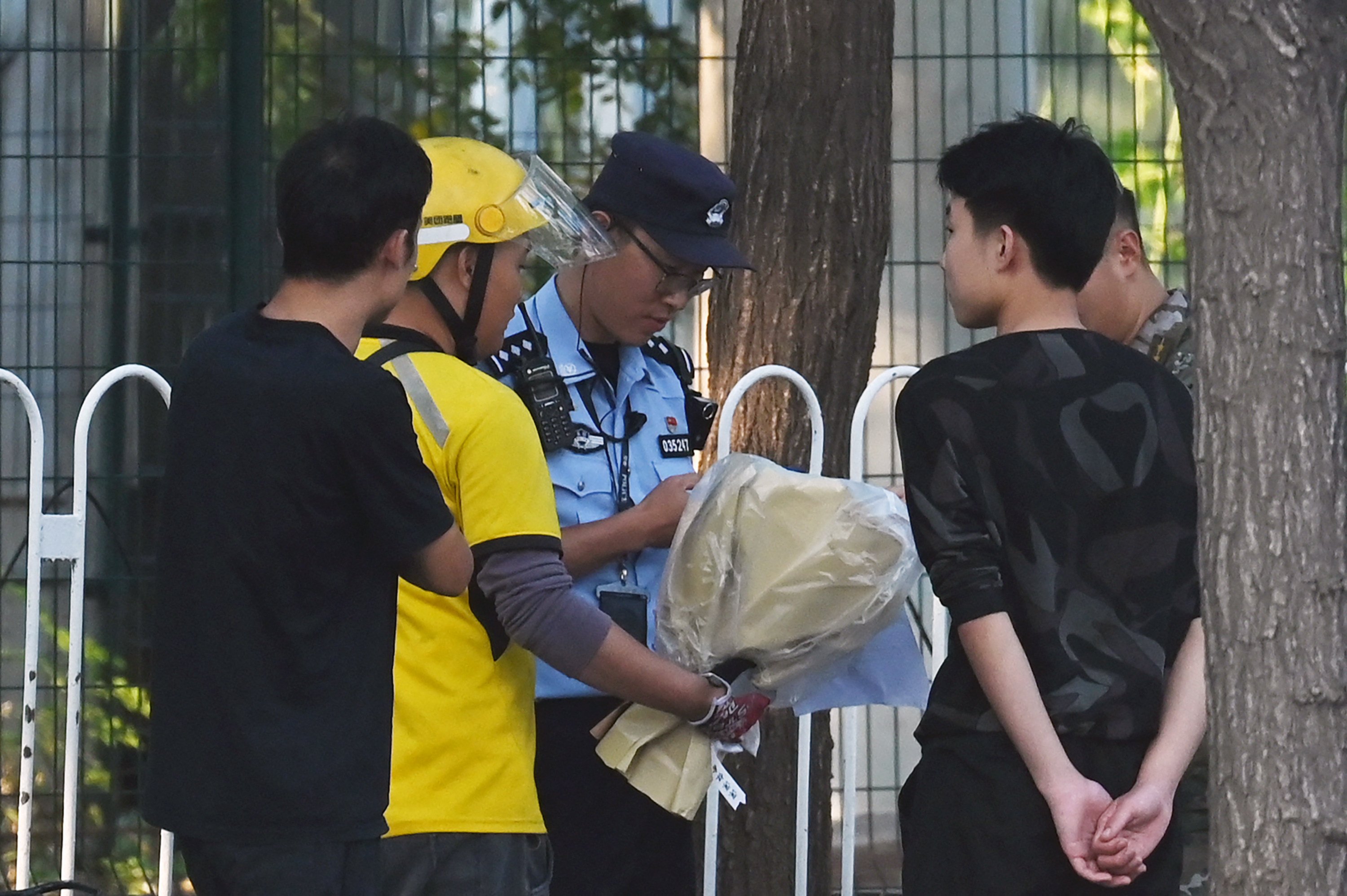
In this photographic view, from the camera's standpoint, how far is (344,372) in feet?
6.80

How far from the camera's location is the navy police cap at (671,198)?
9.56 ft

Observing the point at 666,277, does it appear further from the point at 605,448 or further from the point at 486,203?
the point at 486,203

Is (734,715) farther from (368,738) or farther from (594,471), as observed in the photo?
(368,738)

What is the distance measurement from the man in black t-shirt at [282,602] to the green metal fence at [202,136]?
287 cm

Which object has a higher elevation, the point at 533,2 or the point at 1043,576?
the point at 533,2

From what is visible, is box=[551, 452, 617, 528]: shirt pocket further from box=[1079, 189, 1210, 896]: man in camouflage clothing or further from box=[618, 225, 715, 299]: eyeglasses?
box=[1079, 189, 1210, 896]: man in camouflage clothing

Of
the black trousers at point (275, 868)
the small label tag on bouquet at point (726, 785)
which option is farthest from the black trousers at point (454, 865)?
the small label tag on bouquet at point (726, 785)

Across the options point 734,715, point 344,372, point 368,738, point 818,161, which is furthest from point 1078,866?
point 818,161

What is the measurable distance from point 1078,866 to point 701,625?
0.68 metres

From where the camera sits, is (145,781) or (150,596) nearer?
(145,781)

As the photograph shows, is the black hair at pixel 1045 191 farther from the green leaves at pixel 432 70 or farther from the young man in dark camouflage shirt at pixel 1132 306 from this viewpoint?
the green leaves at pixel 432 70

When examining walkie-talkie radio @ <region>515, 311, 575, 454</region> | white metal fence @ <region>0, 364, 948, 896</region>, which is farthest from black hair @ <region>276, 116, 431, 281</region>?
white metal fence @ <region>0, 364, 948, 896</region>

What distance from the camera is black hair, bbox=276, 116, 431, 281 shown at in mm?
2184

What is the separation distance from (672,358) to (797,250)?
108 centimetres
